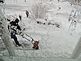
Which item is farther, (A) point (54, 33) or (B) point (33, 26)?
(B) point (33, 26)

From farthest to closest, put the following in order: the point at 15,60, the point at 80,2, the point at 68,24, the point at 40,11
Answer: the point at 80,2
the point at 40,11
the point at 68,24
the point at 15,60

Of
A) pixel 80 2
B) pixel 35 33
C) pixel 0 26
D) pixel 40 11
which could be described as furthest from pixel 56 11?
pixel 0 26

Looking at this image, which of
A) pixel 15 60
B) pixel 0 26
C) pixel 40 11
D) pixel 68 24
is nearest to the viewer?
pixel 15 60

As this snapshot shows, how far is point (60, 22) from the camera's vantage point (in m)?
5.98

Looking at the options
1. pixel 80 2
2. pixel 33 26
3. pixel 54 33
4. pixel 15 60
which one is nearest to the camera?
pixel 15 60

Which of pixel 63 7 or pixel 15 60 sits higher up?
pixel 15 60

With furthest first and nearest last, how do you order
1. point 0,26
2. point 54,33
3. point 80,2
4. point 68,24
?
point 80,2, point 68,24, point 54,33, point 0,26

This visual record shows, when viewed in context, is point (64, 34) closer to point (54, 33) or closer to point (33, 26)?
point (54, 33)

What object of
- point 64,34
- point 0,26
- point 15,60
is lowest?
point 64,34

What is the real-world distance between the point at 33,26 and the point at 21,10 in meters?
1.72

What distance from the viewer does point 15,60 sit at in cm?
123

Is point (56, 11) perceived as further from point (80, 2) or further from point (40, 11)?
point (80, 2)

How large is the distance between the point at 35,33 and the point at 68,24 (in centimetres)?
162

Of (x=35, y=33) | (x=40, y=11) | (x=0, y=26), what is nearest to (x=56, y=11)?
(x=40, y=11)
